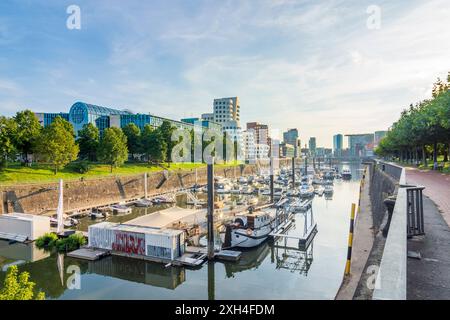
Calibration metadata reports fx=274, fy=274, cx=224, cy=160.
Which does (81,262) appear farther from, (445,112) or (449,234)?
(445,112)

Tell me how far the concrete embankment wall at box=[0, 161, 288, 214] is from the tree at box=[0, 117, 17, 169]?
6.46 m

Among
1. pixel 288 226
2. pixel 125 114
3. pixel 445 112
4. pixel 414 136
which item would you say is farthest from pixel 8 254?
pixel 125 114

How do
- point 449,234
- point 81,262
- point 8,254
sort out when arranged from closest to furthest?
point 449,234 < point 81,262 < point 8,254

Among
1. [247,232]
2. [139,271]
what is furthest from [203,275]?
[247,232]

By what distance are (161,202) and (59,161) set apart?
56.3ft

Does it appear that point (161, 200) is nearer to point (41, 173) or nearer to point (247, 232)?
point (41, 173)

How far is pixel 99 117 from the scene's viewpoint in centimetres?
8275

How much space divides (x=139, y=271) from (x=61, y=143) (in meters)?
32.6

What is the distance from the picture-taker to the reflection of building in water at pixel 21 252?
72.1ft

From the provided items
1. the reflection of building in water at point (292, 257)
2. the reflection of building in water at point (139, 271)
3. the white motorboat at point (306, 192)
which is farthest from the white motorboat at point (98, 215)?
the white motorboat at point (306, 192)

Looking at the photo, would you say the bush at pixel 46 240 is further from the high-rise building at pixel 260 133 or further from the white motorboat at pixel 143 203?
the high-rise building at pixel 260 133

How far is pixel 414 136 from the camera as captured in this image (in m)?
34.2

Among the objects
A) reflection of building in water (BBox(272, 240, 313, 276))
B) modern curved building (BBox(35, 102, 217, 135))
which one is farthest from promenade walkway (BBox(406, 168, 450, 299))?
modern curved building (BBox(35, 102, 217, 135))

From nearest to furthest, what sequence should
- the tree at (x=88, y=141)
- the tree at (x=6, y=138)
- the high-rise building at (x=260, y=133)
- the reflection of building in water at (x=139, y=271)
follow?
the reflection of building in water at (x=139, y=271), the tree at (x=6, y=138), the tree at (x=88, y=141), the high-rise building at (x=260, y=133)
